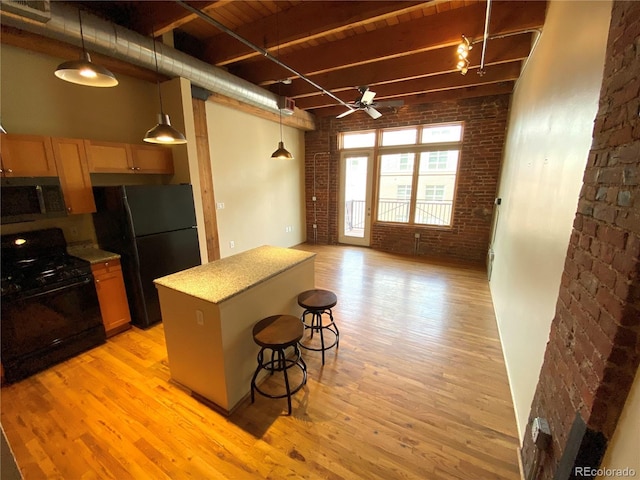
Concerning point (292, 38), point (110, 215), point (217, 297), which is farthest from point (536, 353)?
point (110, 215)

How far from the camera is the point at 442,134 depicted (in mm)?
5375

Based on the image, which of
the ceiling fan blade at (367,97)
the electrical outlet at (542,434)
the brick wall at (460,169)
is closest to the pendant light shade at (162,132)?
the ceiling fan blade at (367,97)

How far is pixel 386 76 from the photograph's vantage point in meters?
3.79

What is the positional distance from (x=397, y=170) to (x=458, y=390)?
4757 mm

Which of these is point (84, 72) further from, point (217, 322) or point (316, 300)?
point (316, 300)

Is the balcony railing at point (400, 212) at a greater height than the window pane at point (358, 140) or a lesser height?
lesser

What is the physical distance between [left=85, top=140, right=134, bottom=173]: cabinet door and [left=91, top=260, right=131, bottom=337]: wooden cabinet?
1053 millimetres

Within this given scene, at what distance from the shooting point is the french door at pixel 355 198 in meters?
6.25

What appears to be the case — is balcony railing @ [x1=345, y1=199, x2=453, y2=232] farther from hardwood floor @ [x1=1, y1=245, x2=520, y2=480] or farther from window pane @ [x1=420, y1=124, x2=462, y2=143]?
hardwood floor @ [x1=1, y1=245, x2=520, y2=480]

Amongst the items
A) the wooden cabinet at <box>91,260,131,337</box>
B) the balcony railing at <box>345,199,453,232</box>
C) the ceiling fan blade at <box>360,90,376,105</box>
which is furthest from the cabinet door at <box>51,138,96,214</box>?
the balcony railing at <box>345,199,453,232</box>

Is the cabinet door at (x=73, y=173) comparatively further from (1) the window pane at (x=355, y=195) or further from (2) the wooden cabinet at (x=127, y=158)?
(1) the window pane at (x=355, y=195)

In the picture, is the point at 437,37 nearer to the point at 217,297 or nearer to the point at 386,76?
the point at 386,76

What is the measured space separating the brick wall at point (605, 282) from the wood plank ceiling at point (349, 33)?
197cm

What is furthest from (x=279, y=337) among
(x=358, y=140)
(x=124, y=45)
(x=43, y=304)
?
(x=358, y=140)
